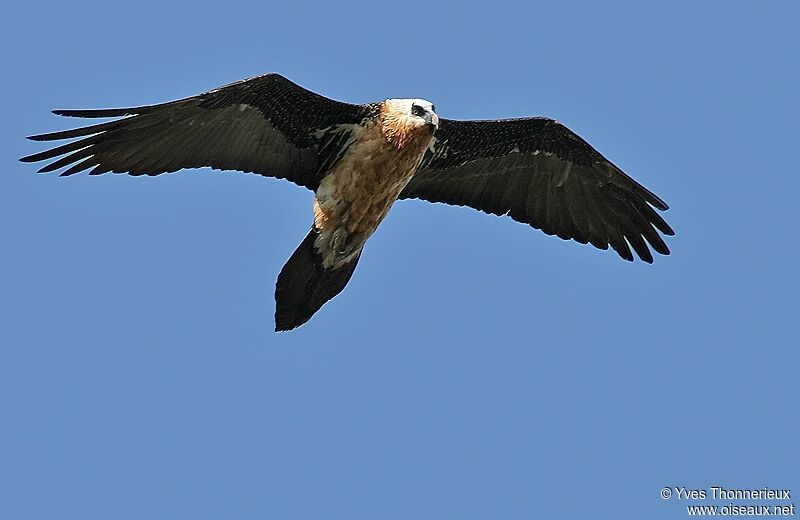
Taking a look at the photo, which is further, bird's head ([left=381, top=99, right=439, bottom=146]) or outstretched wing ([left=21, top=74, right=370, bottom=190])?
bird's head ([left=381, top=99, right=439, bottom=146])

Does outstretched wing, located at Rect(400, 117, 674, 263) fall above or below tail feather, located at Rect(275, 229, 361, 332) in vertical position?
above

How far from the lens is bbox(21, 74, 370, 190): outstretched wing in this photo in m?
13.2

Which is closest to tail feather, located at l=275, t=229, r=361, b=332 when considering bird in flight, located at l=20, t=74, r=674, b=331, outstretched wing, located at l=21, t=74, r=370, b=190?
bird in flight, located at l=20, t=74, r=674, b=331

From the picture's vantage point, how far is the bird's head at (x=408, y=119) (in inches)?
540

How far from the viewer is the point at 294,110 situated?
14000 millimetres

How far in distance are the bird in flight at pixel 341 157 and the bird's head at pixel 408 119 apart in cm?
1

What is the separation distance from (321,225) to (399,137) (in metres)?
1.20

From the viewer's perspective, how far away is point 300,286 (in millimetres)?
14016

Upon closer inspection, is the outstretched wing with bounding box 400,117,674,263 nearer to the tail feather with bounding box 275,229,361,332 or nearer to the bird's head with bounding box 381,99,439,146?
the bird's head with bounding box 381,99,439,146

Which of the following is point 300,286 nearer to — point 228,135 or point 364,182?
point 364,182

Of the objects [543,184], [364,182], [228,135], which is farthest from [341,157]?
[543,184]

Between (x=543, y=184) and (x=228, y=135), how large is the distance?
12.3ft

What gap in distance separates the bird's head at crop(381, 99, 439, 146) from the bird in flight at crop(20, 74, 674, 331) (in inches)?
0.5

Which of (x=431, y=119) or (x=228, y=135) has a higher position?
(x=431, y=119)
